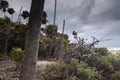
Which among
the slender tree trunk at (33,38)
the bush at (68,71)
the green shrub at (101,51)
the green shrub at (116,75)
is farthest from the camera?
the green shrub at (101,51)

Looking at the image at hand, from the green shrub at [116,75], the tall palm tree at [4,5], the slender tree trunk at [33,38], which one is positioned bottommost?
the green shrub at [116,75]

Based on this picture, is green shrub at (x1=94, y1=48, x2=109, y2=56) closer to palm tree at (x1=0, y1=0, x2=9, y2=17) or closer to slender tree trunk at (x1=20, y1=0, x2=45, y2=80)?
slender tree trunk at (x1=20, y1=0, x2=45, y2=80)

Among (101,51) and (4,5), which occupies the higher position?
(4,5)

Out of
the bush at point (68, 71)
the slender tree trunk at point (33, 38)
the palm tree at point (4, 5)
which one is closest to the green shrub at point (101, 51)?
the bush at point (68, 71)

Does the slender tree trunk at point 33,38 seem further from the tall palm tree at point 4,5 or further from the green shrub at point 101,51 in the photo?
the tall palm tree at point 4,5

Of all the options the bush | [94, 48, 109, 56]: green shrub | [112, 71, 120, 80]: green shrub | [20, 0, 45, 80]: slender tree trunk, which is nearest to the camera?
[20, 0, 45, 80]: slender tree trunk

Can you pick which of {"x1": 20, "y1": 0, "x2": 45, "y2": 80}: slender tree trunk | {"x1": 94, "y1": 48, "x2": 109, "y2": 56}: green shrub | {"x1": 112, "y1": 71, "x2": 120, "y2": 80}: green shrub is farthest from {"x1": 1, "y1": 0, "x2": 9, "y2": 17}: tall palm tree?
{"x1": 20, "y1": 0, "x2": 45, "y2": 80}: slender tree trunk

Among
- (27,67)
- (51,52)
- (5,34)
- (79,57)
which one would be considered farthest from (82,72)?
(5,34)

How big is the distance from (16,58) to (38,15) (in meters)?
6.77

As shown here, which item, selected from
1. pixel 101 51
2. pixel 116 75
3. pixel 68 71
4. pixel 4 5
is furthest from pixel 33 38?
pixel 4 5

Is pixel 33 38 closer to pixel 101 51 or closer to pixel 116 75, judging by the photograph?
pixel 116 75

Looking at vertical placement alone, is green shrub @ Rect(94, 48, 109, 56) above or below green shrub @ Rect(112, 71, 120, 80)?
above

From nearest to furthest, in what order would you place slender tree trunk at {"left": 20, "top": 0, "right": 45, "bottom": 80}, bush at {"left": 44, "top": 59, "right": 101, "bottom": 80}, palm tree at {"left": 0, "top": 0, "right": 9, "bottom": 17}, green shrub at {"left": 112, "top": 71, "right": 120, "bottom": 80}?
slender tree trunk at {"left": 20, "top": 0, "right": 45, "bottom": 80} → bush at {"left": 44, "top": 59, "right": 101, "bottom": 80} → green shrub at {"left": 112, "top": 71, "right": 120, "bottom": 80} → palm tree at {"left": 0, "top": 0, "right": 9, "bottom": 17}

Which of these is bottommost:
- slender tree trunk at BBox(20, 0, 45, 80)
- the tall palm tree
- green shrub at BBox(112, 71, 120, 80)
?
green shrub at BBox(112, 71, 120, 80)
